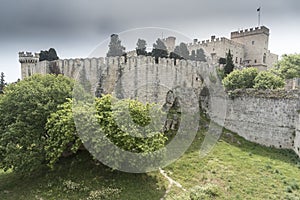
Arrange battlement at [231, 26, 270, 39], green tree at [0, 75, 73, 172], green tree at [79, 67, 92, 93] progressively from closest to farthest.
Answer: green tree at [0, 75, 73, 172]
green tree at [79, 67, 92, 93]
battlement at [231, 26, 270, 39]

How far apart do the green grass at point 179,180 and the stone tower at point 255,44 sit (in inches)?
927

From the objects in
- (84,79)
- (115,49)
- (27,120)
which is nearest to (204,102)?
(115,49)

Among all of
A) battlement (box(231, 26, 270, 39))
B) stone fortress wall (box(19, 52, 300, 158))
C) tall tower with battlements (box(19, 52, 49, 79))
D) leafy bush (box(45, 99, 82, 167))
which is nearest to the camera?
leafy bush (box(45, 99, 82, 167))

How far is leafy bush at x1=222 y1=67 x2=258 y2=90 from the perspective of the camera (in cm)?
2070

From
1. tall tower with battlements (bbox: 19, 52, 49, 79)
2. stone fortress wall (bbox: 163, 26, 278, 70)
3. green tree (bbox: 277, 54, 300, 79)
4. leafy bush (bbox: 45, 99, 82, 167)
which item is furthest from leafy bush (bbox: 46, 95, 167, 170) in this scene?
stone fortress wall (bbox: 163, 26, 278, 70)

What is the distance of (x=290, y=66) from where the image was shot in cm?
2709

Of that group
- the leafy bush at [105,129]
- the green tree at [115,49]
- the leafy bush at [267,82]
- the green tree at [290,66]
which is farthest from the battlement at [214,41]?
the leafy bush at [105,129]

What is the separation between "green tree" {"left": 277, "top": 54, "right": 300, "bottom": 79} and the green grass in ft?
44.5

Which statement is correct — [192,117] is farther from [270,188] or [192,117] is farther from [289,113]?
[270,188]

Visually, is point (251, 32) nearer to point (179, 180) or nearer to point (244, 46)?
point (244, 46)

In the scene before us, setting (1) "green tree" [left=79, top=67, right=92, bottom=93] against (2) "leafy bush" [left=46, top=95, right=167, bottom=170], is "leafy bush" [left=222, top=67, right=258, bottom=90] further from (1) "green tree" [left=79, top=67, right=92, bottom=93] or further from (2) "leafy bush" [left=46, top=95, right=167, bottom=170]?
(1) "green tree" [left=79, top=67, right=92, bottom=93]

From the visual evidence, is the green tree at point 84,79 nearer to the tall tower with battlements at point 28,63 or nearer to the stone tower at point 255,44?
the tall tower with battlements at point 28,63

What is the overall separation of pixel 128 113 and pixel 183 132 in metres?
5.88

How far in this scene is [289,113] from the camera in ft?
52.5
